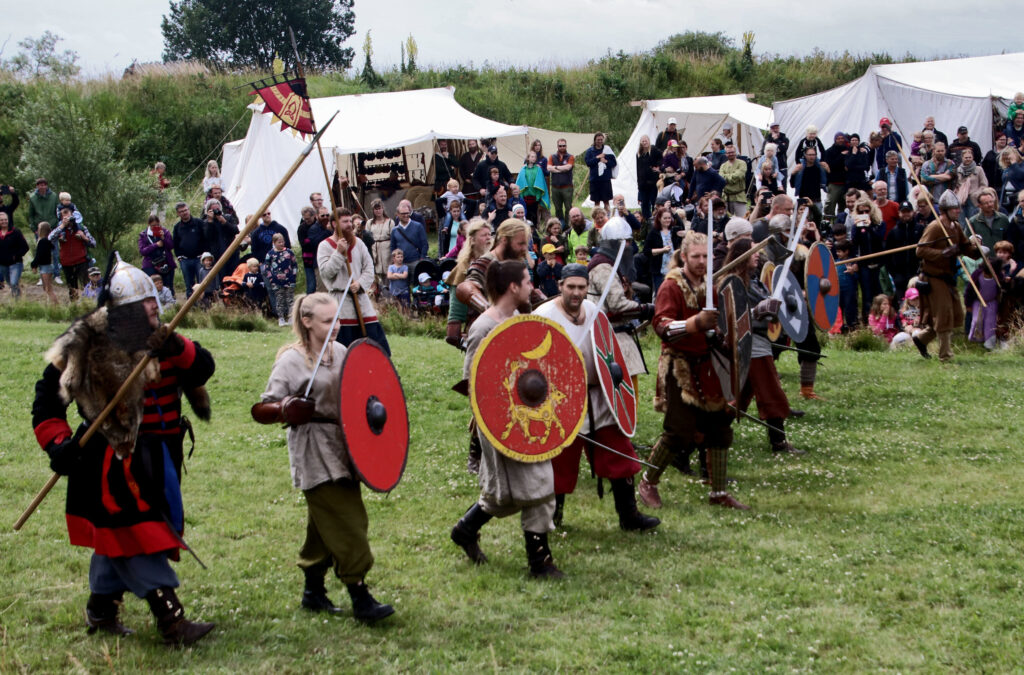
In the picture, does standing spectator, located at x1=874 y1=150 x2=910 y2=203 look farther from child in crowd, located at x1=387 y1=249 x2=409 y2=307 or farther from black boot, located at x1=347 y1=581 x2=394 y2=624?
black boot, located at x1=347 y1=581 x2=394 y2=624

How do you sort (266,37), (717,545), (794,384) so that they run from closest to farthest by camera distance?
(717,545) < (794,384) < (266,37)

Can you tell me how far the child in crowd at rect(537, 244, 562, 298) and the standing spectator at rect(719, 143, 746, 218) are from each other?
558cm

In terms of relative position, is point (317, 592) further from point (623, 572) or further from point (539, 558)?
point (623, 572)

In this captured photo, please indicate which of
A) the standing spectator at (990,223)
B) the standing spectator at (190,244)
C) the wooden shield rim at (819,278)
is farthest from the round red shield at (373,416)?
the standing spectator at (190,244)

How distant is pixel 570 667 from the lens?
4.69 m

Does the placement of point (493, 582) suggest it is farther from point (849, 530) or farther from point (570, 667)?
point (849, 530)

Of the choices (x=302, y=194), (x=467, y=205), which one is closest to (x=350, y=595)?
(x=467, y=205)

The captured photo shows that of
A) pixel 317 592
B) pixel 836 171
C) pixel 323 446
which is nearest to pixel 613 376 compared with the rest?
pixel 323 446

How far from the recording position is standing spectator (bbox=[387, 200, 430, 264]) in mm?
15883

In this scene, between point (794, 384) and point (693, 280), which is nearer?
point (693, 280)

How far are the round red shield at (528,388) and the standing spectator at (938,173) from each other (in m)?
12.2

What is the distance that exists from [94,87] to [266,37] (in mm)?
19280

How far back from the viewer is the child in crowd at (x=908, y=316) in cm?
1314

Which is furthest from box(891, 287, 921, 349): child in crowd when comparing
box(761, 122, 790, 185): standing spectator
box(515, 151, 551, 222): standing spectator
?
box(515, 151, 551, 222): standing spectator
